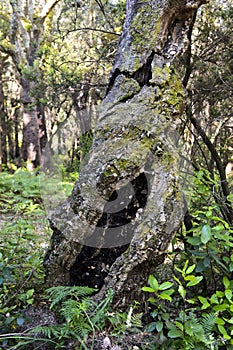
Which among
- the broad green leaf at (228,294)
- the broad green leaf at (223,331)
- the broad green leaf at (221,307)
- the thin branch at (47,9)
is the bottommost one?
the broad green leaf at (223,331)

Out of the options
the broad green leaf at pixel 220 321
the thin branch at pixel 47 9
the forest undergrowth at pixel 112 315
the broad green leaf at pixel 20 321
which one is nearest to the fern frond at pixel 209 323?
the forest undergrowth at pixel 112 315

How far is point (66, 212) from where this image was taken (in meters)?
2.26

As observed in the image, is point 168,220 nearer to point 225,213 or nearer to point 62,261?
point 62,261

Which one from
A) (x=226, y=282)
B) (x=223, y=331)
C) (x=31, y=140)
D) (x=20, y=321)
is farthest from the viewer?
(x=31, y=140)

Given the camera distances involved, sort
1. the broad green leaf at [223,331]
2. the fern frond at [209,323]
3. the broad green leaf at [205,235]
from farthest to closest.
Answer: the broad green leaf at [205,235] < the broad green leaf at [223,331] < the fern frond at [209,323]

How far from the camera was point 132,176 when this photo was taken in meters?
2.19

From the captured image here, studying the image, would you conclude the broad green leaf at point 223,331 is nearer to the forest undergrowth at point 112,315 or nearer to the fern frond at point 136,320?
the forest undergrowth at point 112,315

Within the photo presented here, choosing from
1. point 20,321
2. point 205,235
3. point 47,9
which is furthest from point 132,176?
point 47,9

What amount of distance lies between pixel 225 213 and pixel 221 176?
0.44 metres

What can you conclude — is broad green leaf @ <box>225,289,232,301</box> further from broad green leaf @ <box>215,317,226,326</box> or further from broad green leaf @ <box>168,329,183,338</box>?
broad green leaf @ <box>168,329,183,338</box>

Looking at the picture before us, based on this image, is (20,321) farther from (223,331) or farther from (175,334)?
(223,331)

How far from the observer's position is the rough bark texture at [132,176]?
2.13 m

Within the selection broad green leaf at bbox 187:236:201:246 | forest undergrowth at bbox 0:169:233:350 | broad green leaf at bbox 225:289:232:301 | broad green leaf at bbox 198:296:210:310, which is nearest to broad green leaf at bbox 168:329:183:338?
forest undergrowth at bbox 0:169:233:350

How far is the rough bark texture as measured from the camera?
213 cm
